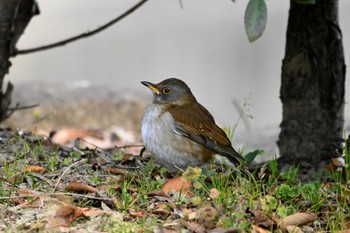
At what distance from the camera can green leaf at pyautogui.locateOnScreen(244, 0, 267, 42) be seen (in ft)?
17.5

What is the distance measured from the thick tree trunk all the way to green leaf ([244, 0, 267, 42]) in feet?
8.15

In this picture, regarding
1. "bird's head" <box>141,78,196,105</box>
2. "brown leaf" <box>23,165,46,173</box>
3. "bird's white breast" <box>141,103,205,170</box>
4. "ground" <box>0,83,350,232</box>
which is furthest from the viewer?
"bird's head" <box>141,78,196,105</box>

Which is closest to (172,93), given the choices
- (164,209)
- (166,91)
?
(166,91)

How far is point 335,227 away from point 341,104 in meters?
2.53

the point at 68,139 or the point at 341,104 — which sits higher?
the point at 341,104

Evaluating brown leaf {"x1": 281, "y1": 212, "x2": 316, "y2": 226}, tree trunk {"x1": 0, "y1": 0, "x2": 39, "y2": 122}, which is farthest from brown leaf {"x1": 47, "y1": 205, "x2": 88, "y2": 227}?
tree trunk {"x1": 0, "y1": 0, "x2": 39, "y2": 122}

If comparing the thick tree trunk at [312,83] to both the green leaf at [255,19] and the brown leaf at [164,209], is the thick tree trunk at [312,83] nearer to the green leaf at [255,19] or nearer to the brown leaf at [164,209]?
the green leaf at [255,19]

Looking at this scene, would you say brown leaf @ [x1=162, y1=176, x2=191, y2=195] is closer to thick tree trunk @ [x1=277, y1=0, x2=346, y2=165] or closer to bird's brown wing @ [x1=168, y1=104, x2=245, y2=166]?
bird's brown wing @ [x1=168, y1=104, x2=245, y2=166]

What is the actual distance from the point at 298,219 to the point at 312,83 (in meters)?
2.52

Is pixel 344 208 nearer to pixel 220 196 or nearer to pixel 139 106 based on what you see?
pixel 220 196

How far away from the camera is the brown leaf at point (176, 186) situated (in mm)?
5964

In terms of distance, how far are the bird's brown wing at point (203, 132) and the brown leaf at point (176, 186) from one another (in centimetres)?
81

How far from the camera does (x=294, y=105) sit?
7.93 meters

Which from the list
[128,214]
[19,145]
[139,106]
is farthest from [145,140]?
[139,106]
